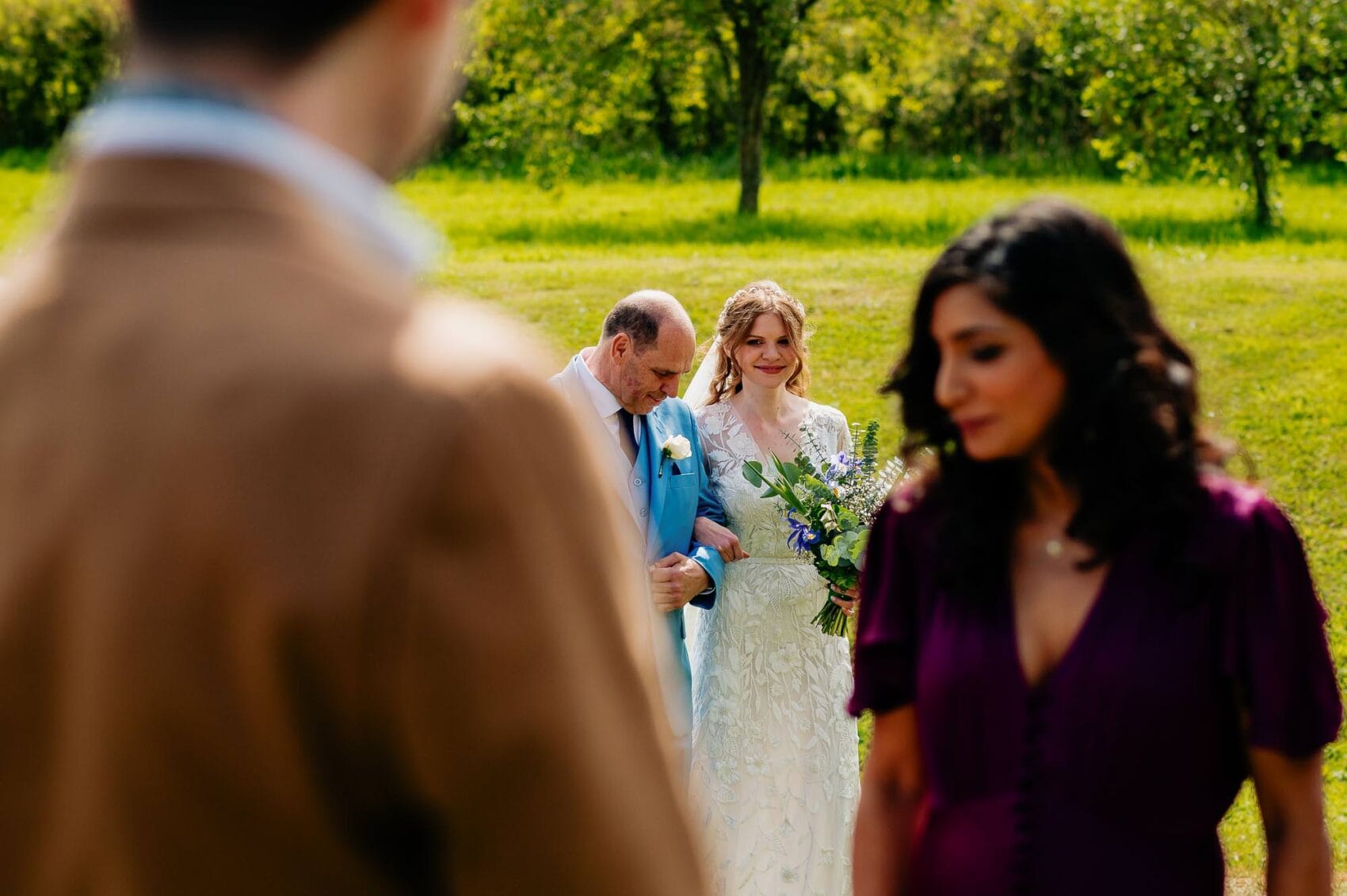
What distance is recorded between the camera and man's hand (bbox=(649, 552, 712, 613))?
617 cm

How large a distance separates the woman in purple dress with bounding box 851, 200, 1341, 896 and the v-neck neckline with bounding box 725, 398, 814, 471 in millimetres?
3714

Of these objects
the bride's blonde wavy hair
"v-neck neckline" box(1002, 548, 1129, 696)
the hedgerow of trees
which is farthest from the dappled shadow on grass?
A: "v-neck neckline" box(1002, 548, 1129, 696)

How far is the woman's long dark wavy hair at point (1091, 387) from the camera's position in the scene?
2756 millimetres

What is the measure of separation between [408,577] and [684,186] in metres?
24.6

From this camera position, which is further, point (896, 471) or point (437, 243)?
point (896, 471)

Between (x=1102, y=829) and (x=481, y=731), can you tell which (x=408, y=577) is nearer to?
(x=481, y=731)

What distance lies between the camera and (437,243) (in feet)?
3.93

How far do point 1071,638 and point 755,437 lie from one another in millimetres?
4124

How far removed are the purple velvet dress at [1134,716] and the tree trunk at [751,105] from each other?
1818cm

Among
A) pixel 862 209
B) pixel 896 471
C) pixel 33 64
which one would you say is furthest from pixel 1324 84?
pixel 33 64

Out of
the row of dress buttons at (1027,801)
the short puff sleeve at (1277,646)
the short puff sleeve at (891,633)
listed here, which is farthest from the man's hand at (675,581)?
the short puff sleeve at (1277,646)

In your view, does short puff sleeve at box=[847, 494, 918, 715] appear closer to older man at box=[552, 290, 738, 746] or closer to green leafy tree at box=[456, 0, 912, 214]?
older man at box=[552, 290, 738, 746]

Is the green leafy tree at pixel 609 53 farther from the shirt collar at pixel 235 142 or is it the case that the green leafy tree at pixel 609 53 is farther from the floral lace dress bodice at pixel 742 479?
the shirt collar at pixel 235 142

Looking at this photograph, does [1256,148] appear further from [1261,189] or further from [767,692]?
[767,692]
